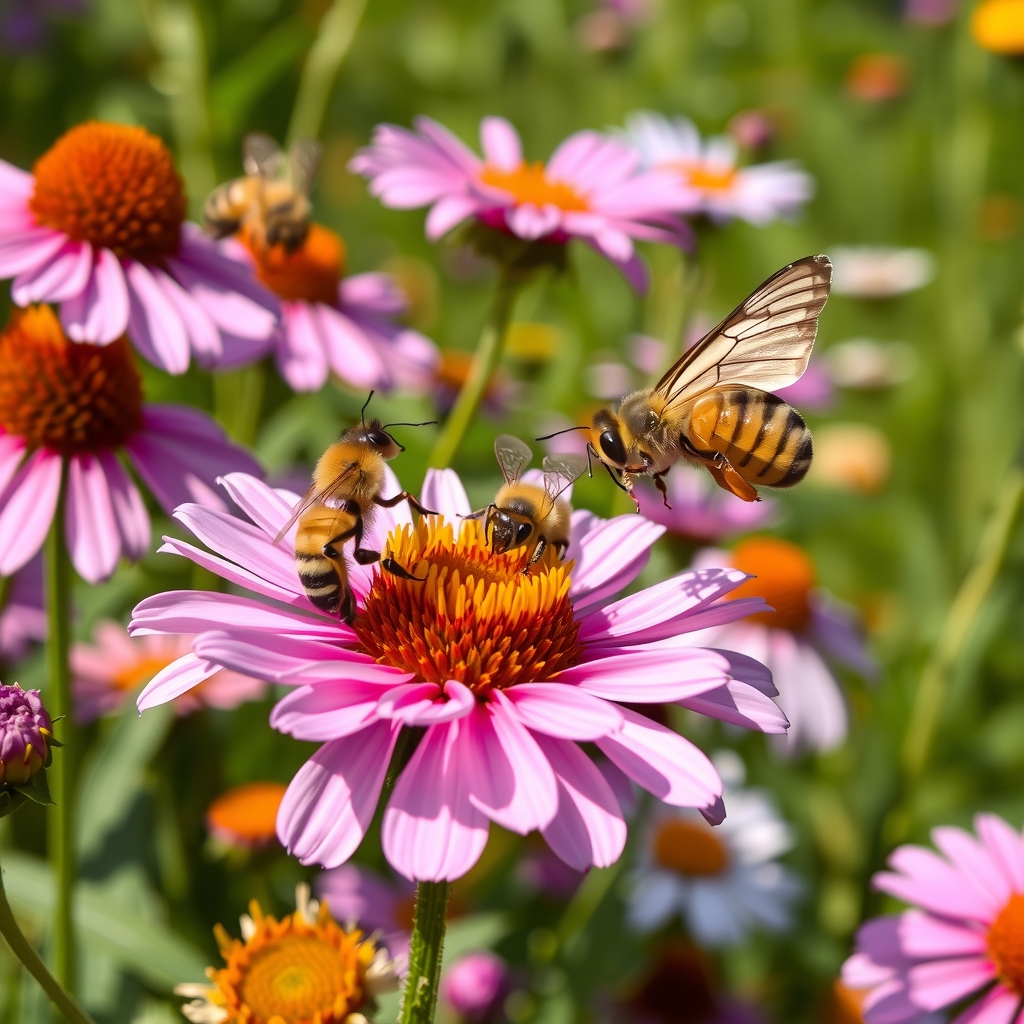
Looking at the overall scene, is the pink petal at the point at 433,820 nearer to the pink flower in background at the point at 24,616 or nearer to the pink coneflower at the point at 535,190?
the pink coneflower at the point at 535,190

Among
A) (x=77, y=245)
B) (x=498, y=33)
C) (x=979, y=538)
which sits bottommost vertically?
(x=979, y=538)

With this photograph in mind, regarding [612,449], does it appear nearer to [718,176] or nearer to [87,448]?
[87,448]

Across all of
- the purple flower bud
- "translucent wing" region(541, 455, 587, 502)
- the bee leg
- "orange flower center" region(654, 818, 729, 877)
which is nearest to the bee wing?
"translucent wing" region(541, 455, 587, 502)

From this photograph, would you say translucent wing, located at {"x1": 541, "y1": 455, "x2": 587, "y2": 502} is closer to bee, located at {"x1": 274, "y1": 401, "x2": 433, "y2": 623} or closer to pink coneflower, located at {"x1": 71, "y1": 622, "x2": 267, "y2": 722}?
bee, located at {"x1": 274, "y1": 401, "x2": 433, "y2": 623}

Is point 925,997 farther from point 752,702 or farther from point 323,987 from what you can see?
point 323,987

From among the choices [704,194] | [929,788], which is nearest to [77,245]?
[704,194]

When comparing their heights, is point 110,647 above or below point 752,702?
below

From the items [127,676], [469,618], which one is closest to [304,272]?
[127,676]
